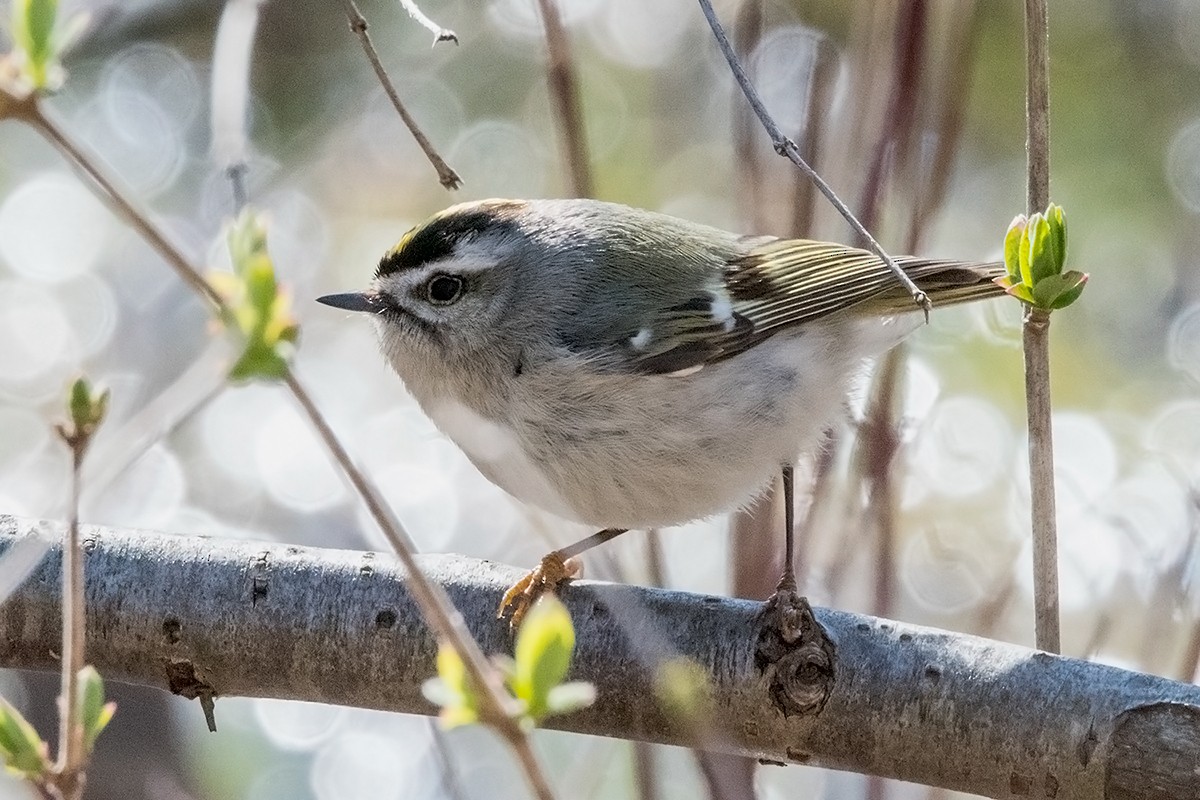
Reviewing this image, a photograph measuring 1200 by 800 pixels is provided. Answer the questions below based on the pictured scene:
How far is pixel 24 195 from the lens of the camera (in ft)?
15.3

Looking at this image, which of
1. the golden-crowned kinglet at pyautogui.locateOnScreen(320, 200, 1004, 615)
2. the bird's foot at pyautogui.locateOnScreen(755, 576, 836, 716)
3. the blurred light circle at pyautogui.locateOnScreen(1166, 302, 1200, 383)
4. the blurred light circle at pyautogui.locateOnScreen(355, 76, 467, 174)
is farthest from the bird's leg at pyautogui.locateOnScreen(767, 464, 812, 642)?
the blurred light circle at pyautogui.locateOnScreen(355, 76, 467, 174)

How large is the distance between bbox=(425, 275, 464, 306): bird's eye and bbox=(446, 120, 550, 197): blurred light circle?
199 cm

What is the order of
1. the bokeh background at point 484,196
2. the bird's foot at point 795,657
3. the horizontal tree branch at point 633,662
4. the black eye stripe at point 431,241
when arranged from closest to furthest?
the horizontal tree branch at point 633,662 → the bird's foot at point 795,657 → the black eye stripe at point 431,241 → the bokeh background at point 484,196

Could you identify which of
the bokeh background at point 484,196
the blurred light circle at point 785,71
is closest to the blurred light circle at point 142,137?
the bokeh background at point 484,196

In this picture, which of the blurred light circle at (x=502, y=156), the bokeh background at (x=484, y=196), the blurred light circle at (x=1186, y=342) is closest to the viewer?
the bokeh background at (x=484, y=196)

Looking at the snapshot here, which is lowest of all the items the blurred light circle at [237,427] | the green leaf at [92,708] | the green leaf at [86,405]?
the green leaf at [92,708]

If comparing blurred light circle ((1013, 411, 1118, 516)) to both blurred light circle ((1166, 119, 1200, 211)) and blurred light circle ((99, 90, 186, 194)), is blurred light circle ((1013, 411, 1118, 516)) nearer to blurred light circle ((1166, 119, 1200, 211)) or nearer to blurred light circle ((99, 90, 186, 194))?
blurred light circle ((1166, 119, 1200, 211))

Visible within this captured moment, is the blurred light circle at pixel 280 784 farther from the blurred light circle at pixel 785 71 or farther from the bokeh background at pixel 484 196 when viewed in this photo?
the blurred light circle at pixel 785 71

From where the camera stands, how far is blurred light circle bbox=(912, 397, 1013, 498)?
12.0 ft

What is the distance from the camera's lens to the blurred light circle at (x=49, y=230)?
468 centimetres

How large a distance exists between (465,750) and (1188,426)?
2.35 m

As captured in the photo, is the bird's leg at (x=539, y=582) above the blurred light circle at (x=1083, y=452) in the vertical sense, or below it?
below

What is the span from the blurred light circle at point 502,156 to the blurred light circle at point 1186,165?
2069 millimetres

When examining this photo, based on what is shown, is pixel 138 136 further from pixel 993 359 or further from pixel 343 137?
pixel 993 359
